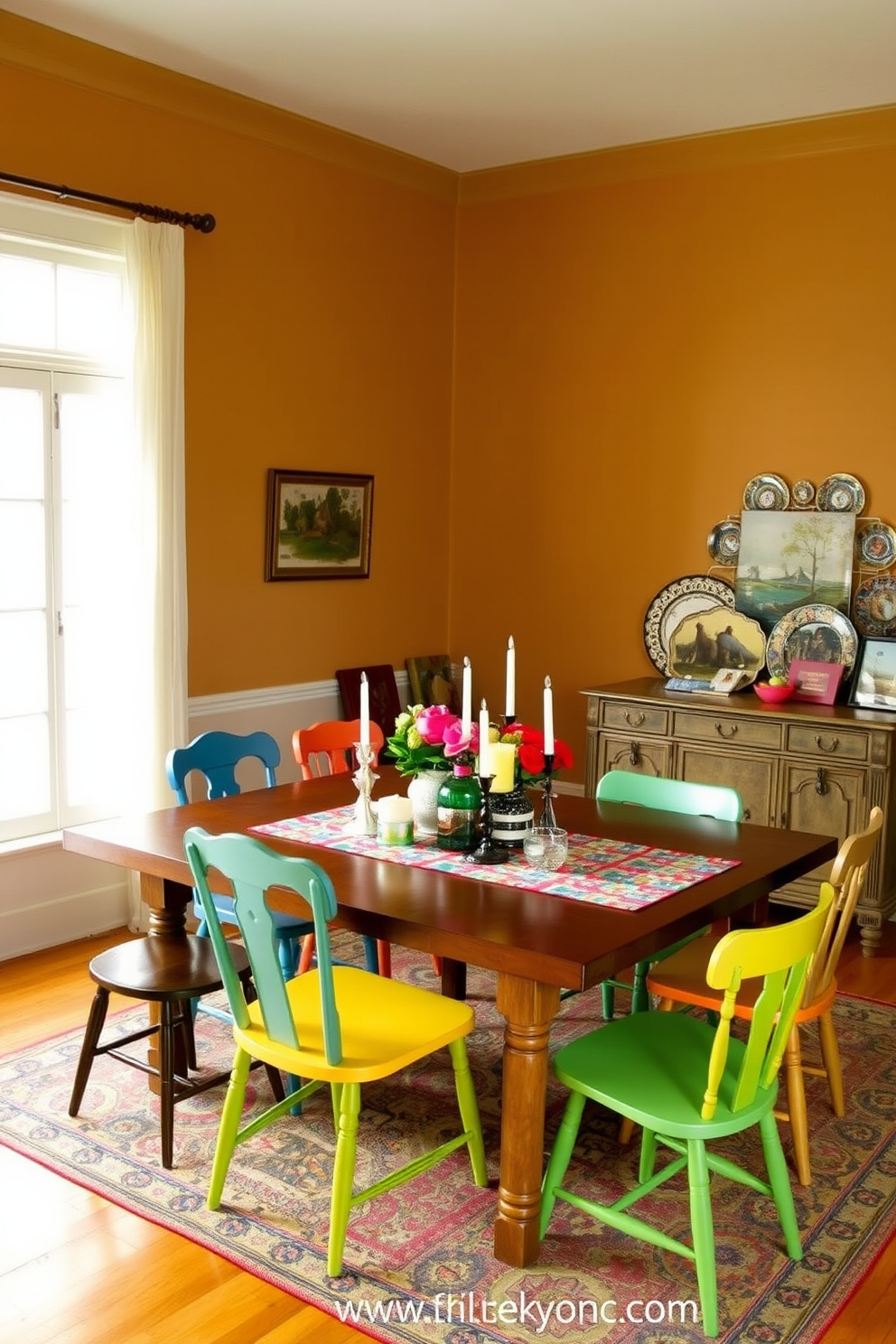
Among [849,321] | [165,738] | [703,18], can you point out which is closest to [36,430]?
[165,738]

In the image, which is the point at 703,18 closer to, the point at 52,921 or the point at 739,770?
the point at 739,770

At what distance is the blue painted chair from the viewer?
3771 millimetres

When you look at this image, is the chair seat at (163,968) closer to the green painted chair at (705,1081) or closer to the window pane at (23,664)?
the green painted chair at (705,1081)

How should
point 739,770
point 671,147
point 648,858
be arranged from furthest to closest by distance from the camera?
point 671,147
point 739,770
point 648,858

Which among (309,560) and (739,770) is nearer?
(739,770)

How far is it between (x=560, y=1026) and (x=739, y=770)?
5.04 ft

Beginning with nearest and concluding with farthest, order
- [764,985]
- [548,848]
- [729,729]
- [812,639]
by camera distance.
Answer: [764,985] < [548,848] < [729,729] < [812,639]

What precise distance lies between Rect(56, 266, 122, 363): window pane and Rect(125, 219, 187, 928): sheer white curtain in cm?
15

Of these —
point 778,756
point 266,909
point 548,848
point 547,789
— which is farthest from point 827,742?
point 266,909

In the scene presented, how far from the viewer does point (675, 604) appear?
19.2 feet

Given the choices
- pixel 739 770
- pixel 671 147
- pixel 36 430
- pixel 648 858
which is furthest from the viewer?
pixel 671 147

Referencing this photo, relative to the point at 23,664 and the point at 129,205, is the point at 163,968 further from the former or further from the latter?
the point at 129,205

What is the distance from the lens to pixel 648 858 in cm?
323

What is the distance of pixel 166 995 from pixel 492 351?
4.15 meters
